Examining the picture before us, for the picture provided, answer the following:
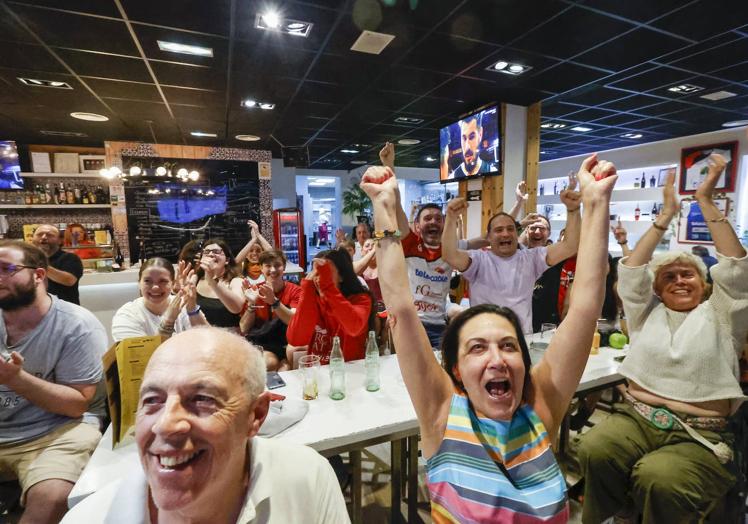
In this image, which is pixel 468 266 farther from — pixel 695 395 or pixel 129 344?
pixel 129 344

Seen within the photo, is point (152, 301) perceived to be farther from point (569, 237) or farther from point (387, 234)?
point (569, 237)

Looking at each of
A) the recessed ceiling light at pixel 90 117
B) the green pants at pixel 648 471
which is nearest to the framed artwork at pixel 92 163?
the recessed ceiling light at pixel 90 117

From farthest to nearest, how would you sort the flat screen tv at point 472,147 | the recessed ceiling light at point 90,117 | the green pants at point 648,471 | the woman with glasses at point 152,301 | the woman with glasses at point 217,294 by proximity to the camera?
the recessed ceiling light at point 90,117
the flat screen tv at point 472,147
the woman with glasses at point 217,294
the woman with glasses at point 152,301
the green pants at point 648,471

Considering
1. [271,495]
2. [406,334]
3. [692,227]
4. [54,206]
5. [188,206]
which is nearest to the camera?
[271,495]

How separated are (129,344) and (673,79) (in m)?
5.64

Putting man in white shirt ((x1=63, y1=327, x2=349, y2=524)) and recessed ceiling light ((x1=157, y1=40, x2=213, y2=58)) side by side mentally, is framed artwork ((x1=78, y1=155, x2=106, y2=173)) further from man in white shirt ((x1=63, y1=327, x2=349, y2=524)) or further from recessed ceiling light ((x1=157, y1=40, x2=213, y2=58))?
man in white shirt ((x1=63, y1=327, x2=349, y2=524))

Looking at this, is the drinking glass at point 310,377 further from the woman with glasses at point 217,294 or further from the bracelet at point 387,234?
the woman with glasses at point 217,294

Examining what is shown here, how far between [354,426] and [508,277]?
5.35 feet

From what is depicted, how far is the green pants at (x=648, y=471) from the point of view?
5.20 ft

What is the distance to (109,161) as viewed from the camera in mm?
6934

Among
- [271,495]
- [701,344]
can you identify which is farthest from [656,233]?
[271,495]

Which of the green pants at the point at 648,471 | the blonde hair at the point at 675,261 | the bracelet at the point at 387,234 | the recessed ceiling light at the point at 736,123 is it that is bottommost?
the green pants at the point at 648,471

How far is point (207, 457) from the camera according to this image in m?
0.89

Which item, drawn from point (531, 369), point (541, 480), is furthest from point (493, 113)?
point (541, 480)
